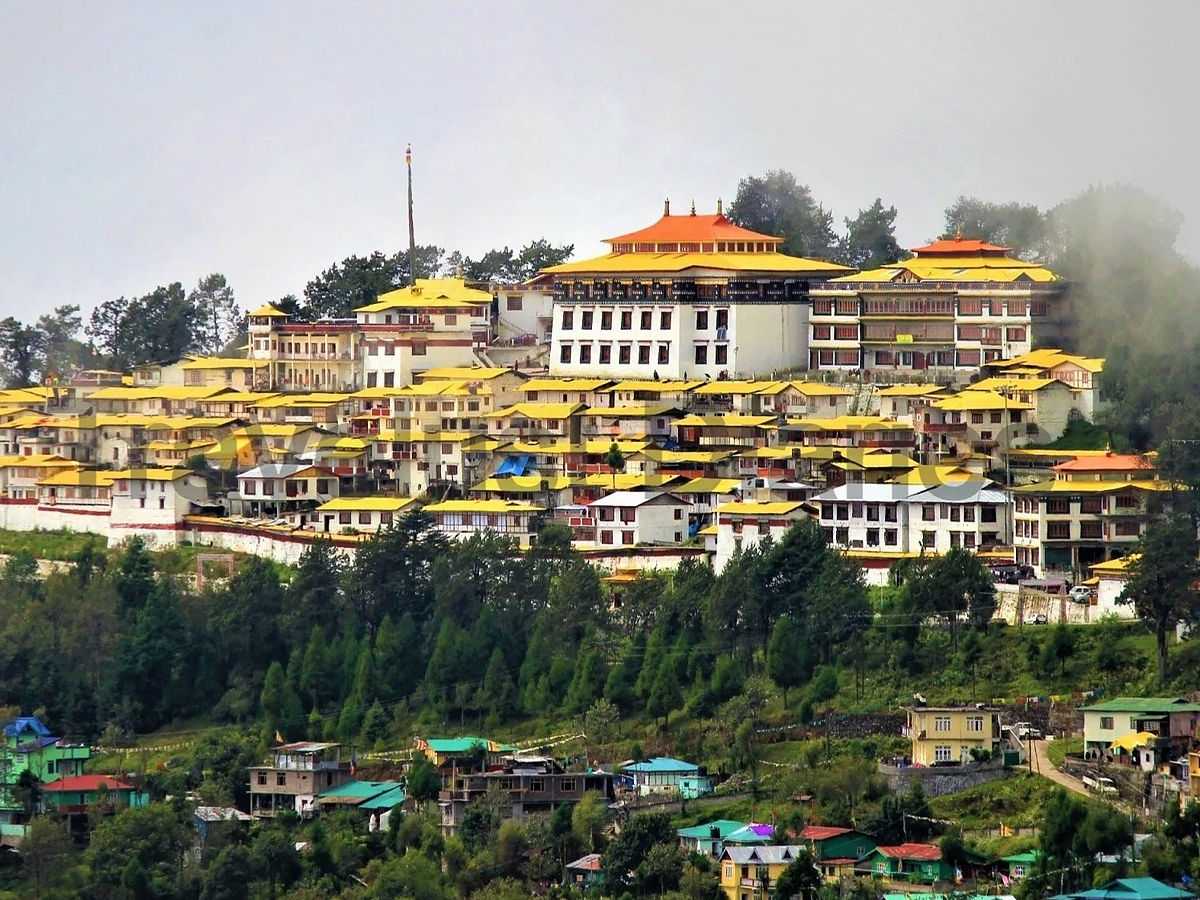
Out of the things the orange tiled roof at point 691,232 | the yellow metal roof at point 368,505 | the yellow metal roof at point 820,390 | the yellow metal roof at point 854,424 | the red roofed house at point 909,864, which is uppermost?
the orange tiled roof at point 691,232

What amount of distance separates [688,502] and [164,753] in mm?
9307

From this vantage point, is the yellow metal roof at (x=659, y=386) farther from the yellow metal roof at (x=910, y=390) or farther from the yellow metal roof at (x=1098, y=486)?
the yellow metal roof at (x=1098, y=486)

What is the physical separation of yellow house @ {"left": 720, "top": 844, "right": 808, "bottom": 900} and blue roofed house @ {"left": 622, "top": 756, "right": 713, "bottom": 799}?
3.28 metres

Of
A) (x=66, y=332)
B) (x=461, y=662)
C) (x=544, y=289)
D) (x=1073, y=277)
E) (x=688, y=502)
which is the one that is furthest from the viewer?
(x=66, y=332)

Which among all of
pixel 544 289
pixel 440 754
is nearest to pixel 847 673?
pixel 440 754

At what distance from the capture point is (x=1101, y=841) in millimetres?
41844

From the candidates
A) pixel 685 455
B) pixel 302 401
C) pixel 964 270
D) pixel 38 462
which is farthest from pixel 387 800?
pixel 38 462

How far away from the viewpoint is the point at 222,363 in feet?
237

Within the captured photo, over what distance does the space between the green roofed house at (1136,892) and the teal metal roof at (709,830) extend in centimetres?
608

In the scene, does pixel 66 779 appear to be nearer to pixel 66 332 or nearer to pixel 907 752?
pixel 907 752

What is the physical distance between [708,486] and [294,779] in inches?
411

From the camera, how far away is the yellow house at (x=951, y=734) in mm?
46719

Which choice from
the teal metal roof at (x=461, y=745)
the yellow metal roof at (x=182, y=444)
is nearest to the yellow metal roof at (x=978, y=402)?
the teal metal roof at (x=461, y=745)

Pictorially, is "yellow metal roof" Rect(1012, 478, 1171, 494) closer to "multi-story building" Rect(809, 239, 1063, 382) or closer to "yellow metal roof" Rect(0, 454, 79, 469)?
"multi-story building" Rect(809, 239, 1063, 382)
